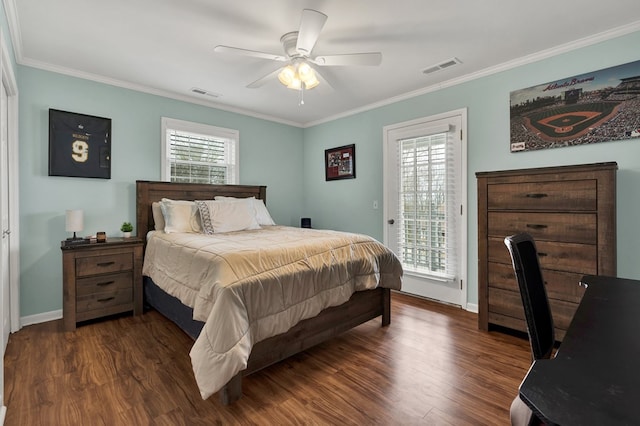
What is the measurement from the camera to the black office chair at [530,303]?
0.99 meters

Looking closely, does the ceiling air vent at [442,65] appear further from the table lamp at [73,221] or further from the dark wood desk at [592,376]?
the table lamp at [73,221]

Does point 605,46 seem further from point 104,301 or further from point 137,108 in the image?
point 104,301

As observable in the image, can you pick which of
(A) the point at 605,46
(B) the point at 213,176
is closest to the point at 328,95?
(B) the point at 213,176

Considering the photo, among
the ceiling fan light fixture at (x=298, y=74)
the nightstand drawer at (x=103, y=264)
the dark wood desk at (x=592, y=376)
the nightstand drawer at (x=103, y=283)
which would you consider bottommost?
the nightstand drawer at (x=103, y=283)

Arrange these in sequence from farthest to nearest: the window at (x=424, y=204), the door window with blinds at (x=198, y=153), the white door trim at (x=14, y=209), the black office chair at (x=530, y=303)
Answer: the door window with blinds at (x=198, y=153)
the window at (x=424, y=204)
the white door trim at (x=14, y=209)
the black office chair at (x=530, y=303)

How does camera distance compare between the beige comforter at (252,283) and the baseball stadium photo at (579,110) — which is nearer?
the beige comforter at (252,283)

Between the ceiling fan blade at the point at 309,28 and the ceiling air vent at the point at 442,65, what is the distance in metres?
1.53

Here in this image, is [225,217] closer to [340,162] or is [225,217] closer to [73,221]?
[73,221]

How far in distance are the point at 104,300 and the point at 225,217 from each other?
139 centimetres

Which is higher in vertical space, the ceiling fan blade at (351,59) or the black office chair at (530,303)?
the ceiling fan blade at (351,59)

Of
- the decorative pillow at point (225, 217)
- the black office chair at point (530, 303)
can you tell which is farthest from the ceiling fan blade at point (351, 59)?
the decorative pillow at point (225, 217)

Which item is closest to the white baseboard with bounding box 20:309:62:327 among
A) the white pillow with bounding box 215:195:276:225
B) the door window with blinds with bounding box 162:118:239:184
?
the door window with blinds with bounding box 162:118:239:184

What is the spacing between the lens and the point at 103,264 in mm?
3008

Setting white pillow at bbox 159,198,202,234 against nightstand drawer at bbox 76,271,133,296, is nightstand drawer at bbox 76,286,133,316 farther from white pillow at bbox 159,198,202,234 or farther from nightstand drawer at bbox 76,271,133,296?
white pillow at bbox 159,198,202,234
